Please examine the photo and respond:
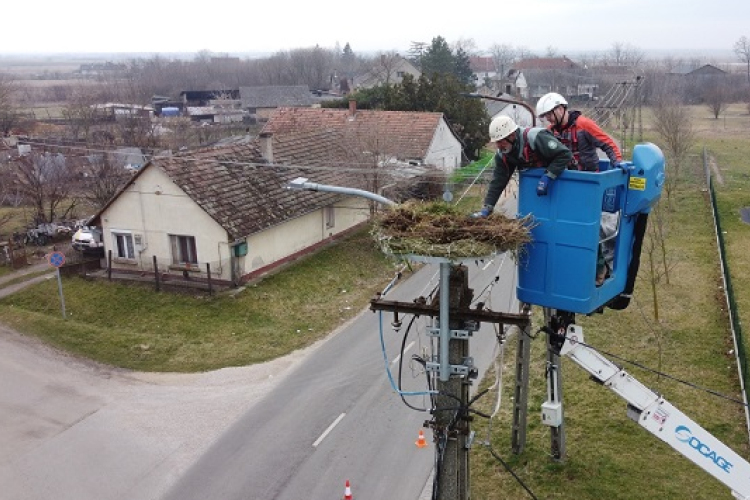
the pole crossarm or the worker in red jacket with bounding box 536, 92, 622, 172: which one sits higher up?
the worker in red jacket with bounding box 536, 92, 622, 172

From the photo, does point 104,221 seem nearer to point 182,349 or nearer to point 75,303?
point 75,303

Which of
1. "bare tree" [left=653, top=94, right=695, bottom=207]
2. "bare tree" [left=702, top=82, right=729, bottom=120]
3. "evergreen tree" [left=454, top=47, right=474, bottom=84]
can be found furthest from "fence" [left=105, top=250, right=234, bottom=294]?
"bare tree" [left=702, top=82, right=729, bottom=120]

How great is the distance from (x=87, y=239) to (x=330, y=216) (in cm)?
950

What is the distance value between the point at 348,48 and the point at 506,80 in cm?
7937

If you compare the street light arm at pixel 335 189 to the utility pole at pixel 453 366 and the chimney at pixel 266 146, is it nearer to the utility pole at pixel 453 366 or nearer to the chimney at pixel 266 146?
the utility pole at pixel 453 366

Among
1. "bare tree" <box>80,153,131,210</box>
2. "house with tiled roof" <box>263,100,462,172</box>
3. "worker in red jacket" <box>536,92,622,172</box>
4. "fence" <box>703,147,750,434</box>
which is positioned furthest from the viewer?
"bare tree" <box>80,153,131,210</box>

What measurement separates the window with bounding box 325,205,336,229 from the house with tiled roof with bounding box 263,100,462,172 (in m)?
2.81

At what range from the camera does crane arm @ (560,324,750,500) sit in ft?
Result: 25.0

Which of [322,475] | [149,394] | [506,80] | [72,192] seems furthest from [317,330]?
[506,80]

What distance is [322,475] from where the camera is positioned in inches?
483

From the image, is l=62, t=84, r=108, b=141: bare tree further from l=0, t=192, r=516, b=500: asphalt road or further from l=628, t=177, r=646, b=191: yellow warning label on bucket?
l=628, t=177, r=646, b=191: yellow warning label on bucket

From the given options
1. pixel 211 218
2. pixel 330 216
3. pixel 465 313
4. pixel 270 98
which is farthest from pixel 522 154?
pixel 270 98

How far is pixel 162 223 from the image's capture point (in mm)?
22016

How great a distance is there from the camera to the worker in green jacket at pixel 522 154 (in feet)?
22.6
